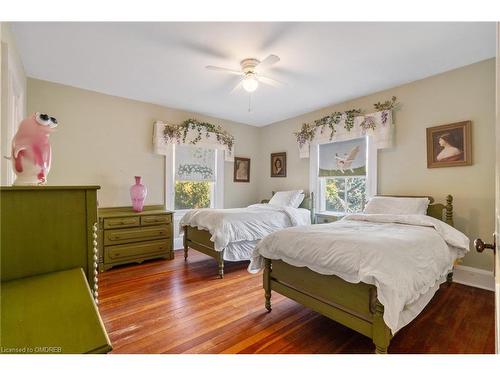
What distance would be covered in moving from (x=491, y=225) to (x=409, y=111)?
1657mm

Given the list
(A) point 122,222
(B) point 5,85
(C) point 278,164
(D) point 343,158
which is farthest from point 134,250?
(D) point 343,158

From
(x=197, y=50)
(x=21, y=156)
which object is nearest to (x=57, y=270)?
(x=21, y=156)

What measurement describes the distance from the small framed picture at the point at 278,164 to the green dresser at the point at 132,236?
2395mm

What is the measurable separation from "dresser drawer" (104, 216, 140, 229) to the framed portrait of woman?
13.3 feet

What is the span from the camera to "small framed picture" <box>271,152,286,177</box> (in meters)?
5.15

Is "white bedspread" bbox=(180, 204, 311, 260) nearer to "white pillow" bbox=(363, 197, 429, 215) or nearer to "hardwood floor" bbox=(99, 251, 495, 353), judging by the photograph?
"hardwood floor" bbox=(99, 251, 495, 353)

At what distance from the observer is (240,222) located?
3.36m

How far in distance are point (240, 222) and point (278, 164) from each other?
2.24 m

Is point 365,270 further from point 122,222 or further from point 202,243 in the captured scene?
point 122,222

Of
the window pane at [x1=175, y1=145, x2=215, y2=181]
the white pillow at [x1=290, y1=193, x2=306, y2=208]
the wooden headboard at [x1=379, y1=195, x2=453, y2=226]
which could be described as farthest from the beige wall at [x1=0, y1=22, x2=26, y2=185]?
the wooden headboard at [x1=379, y1=195, x2=453, y2=226]

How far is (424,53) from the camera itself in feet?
8.55

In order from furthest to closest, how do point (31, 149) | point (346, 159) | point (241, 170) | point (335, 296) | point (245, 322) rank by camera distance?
point (241, 170) → point (346, 159) → point (245, 322) → point (335, 296) → point (31, 149)

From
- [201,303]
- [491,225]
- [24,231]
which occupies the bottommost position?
[201,303]
